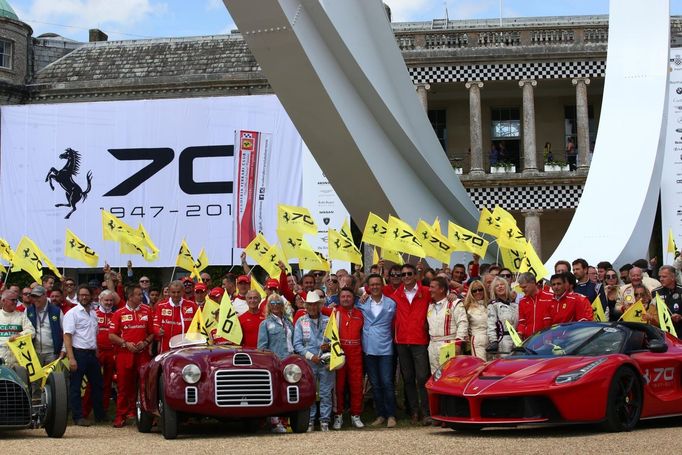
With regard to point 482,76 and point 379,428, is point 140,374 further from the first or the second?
point 482,76

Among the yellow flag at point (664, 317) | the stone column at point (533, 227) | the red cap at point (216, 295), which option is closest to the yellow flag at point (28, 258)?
the red cap at point (216, 295)

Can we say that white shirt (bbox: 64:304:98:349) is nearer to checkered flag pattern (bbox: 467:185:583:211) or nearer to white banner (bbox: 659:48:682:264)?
white banner (bbox: 659:48:682:264)

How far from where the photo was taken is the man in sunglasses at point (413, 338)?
11.2 m

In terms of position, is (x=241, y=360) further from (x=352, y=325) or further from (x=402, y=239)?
(x=402, y=239)

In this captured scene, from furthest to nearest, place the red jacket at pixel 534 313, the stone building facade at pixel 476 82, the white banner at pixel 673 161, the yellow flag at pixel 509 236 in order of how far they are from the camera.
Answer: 1. the stone building facade at pixel 476 82
2. the white banner at pixel 673 161
3. the yellow flag at pixel 509 236
4. the red jacket at pixel 534 313

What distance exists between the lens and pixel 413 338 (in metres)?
11.2

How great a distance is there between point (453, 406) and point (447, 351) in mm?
1441

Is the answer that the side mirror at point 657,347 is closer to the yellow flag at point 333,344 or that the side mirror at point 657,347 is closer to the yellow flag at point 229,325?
the yellow flag at point 333,344

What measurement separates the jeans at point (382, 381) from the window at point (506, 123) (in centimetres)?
2727

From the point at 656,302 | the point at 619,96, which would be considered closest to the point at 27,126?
the point at 619,96

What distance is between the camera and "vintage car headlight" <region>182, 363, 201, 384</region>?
9.72 metres

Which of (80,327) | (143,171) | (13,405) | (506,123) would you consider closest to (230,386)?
(13,405)

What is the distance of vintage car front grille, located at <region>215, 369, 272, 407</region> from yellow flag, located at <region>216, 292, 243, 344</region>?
1.29 m

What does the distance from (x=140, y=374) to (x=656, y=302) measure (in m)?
5.59
